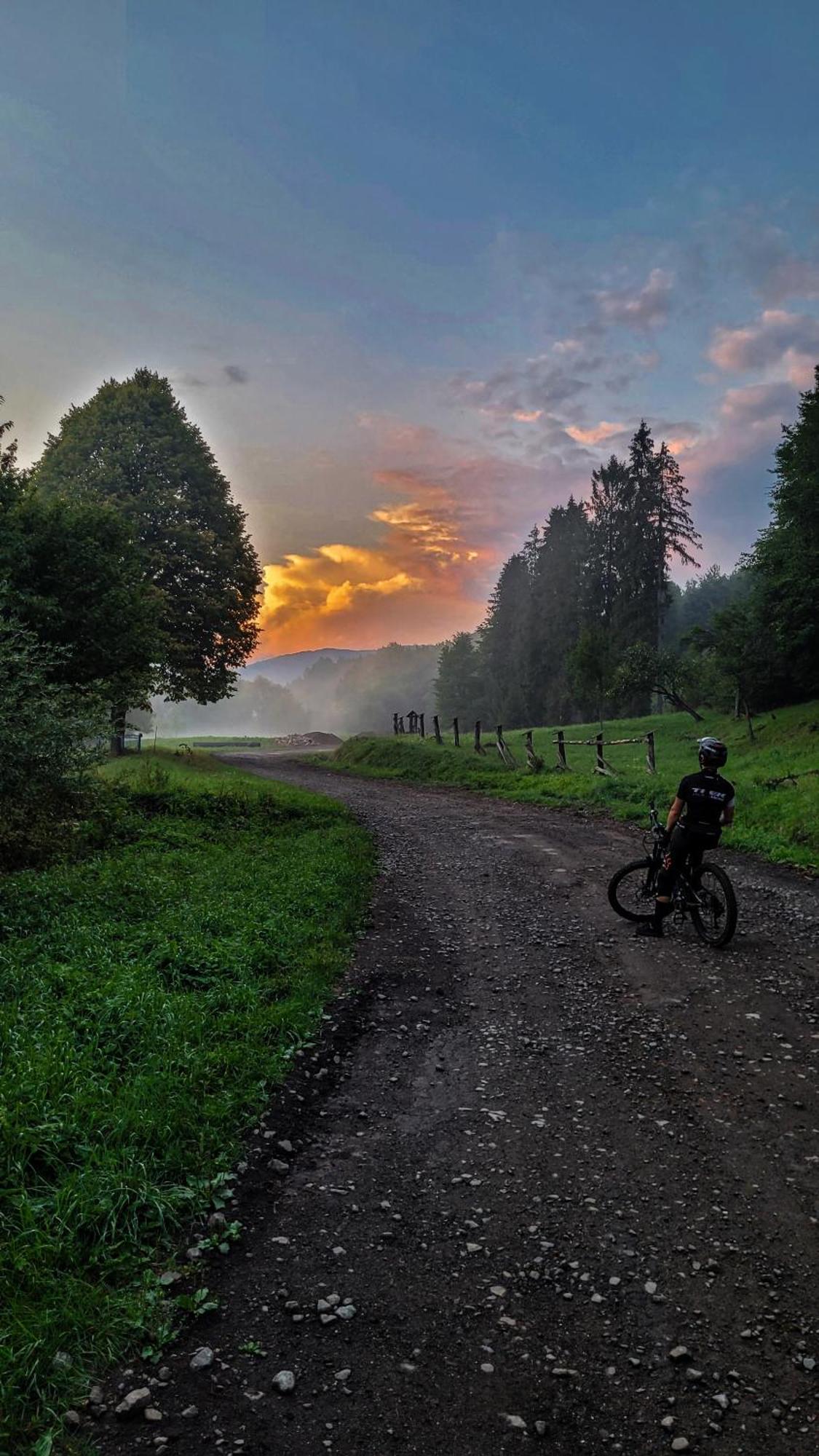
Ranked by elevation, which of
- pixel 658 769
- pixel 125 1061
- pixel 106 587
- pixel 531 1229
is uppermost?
pixel 106 587

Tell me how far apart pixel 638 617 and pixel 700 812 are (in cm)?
5828

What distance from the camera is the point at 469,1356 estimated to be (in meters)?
3.77

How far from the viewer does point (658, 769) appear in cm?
2738

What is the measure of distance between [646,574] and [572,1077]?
207 ft

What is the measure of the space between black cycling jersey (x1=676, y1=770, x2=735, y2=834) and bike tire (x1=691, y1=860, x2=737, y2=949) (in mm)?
533

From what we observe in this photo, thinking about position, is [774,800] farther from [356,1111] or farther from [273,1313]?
[273,1313]

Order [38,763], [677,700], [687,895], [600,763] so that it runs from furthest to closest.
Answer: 1. [677,700]
2. [600,763]
3. [38,763]
4. [687,895]

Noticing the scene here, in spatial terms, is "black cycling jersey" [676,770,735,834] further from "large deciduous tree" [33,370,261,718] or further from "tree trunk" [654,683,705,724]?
"tree trunk" [654,683,705,724]

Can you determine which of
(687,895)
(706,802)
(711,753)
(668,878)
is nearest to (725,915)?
(687,895)

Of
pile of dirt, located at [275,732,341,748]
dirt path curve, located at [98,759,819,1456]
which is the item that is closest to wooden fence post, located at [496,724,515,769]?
dirt path curve, located at [98,759,819,1456]

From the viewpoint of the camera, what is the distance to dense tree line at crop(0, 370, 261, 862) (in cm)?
1367

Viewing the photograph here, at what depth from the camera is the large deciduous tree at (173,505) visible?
1236 inches

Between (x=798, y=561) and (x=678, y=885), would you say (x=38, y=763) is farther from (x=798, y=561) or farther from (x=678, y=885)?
(x=798, y=561)

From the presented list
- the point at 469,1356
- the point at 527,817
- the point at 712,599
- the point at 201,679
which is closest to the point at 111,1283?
the point at 469,1356
